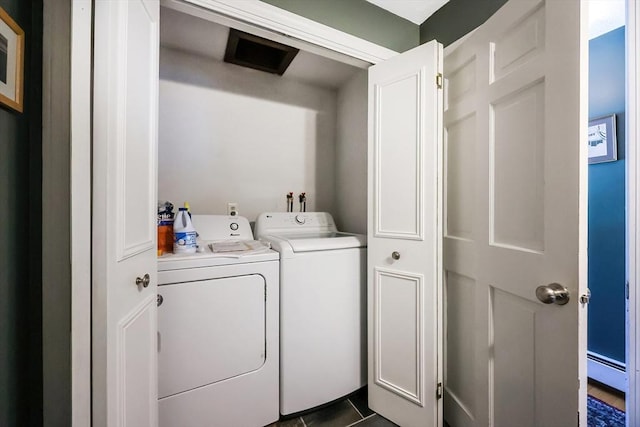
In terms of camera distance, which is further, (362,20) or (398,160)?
(362,20)

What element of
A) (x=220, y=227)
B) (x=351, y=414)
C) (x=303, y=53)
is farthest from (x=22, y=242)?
(x=303, y=53)

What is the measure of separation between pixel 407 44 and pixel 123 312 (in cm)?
207

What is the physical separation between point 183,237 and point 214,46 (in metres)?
1.46

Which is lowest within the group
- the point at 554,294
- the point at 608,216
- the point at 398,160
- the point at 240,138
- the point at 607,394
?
the point at 607,394

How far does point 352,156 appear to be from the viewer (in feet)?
7.47

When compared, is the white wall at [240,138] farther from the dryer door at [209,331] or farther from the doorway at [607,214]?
the doorway at [607,214]

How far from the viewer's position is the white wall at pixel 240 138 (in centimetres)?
192

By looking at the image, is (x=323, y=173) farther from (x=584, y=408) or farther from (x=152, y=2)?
(x=584, y=408)

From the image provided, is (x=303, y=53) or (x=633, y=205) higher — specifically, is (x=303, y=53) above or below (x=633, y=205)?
above

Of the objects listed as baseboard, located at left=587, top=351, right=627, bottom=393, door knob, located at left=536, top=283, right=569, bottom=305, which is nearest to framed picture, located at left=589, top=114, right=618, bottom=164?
baseboard, located at left=587, top=351, right=627, bottom=393

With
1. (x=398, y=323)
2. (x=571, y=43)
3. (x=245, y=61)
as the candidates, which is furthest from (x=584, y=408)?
(x=245, y=61)

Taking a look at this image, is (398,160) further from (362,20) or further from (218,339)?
(218,339)

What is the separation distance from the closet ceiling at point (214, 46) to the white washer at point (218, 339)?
146 centimetres

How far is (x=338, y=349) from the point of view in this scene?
5.13 feet
